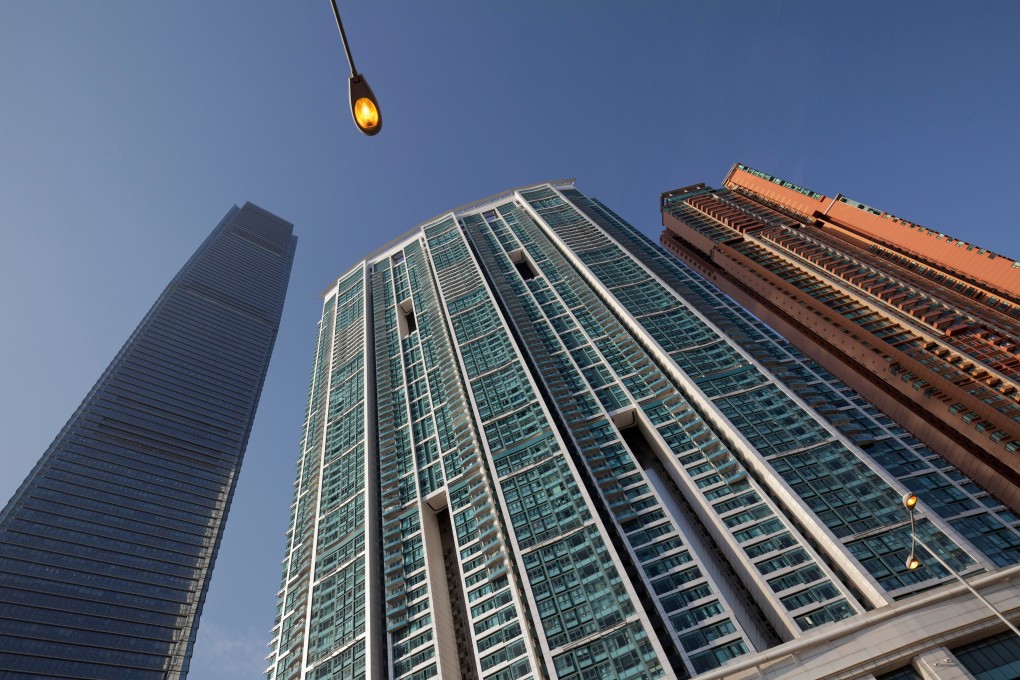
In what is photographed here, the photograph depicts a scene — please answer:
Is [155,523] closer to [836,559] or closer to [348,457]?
[348,457]

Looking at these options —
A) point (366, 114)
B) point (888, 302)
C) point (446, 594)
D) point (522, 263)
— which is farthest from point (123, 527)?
point (888, 302)

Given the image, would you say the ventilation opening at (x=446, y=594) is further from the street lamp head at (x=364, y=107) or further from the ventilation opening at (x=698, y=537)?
the street lamp head at (x=364, y=107)

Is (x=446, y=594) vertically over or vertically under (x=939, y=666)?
over

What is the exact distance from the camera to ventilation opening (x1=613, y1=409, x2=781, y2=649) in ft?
222

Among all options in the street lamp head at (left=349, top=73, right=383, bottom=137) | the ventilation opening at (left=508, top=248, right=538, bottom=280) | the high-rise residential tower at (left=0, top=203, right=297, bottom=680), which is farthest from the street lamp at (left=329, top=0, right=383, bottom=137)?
the high-rise residential tower at (left=0, top=203, right=297, bottom=680)

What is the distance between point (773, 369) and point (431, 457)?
57.7m

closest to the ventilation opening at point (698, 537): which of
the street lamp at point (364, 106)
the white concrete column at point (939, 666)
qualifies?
the white concrete column at point (939, 666)

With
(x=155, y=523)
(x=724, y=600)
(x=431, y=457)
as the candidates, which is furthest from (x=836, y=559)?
(x=155, y=523)

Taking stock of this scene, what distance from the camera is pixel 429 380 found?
412ft

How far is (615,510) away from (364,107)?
7131 centimetres

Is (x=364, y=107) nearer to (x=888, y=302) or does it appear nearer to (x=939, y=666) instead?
(x=939, y=666)

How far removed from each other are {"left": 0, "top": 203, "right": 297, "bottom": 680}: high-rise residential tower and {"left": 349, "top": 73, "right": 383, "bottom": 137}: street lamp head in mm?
150133

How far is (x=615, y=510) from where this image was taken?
8100 centimetres

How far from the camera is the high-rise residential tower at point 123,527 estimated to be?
128250mm
